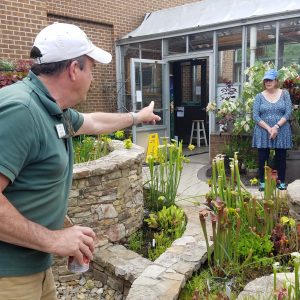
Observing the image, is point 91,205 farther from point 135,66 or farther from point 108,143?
point 135,66

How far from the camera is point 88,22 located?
8555mm

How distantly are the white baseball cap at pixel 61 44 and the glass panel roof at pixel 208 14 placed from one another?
5.64 m

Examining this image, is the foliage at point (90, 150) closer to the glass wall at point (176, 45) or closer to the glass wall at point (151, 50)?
the glass wall at point (176, 45)

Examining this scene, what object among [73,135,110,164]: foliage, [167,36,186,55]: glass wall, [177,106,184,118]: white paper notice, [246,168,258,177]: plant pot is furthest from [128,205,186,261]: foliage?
[177,106,184,118]: white paper notice

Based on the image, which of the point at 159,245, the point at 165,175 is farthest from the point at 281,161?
the point at 159,245

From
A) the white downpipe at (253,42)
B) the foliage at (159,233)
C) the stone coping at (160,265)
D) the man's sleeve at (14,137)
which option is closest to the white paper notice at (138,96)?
the white downpipe at (253,42)

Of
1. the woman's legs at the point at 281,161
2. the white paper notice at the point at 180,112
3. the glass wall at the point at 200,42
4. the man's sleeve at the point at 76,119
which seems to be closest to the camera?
the man's sleeve at the point at 76,119

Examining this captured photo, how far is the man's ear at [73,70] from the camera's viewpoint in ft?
4.89

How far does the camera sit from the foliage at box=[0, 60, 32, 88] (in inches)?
200

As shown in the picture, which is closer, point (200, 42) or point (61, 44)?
point (61, 44)

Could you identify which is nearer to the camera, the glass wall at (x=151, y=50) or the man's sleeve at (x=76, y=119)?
the man's sleeve at (x=76, y=119)

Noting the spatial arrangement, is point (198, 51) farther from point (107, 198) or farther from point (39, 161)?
point (39, 161)

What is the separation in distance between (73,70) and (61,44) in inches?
4.5

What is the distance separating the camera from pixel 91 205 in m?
3.54
